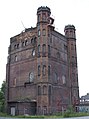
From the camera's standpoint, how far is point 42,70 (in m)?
44.8

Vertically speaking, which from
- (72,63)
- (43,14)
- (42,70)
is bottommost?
(42,70)

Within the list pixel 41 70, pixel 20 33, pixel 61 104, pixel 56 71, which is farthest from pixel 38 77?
pixel 20 33

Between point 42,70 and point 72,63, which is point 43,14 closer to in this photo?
point 42,70

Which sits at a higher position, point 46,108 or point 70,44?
point 70,44

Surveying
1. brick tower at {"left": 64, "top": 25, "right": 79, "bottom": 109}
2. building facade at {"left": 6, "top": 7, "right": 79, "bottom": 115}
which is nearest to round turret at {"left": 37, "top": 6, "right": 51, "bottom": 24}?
building facade at {"left": 6, "top": 7, "right": 79, "bottom": 115}

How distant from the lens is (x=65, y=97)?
165 ft

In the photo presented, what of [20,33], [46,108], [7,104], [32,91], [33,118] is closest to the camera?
[33,118]

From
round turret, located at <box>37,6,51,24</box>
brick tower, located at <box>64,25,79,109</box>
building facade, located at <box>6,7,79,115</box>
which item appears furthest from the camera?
brick tower, located at <box>64,25,79,109</box>

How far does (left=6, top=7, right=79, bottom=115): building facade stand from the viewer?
4416 centimetres

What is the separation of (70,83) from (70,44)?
9.18m

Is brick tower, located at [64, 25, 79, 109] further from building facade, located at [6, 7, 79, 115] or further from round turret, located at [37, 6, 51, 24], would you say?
round turret, located at [37, 6, 51, 24]

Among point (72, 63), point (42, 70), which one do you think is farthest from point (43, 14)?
point (72, 63)

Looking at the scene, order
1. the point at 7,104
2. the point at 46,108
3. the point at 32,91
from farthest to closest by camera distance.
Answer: the point at 7,104
the point at 32,91
the point at 46,108

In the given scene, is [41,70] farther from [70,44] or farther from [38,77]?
[70,44]
